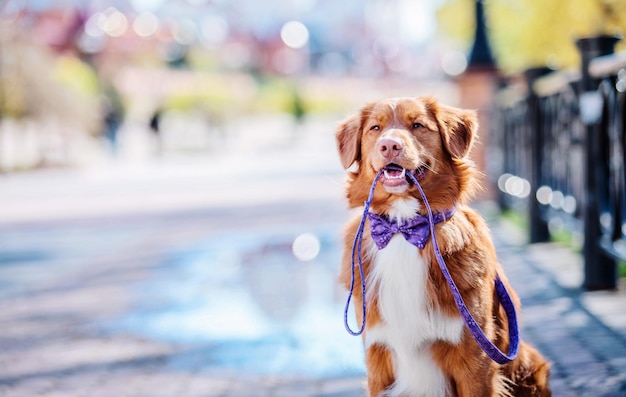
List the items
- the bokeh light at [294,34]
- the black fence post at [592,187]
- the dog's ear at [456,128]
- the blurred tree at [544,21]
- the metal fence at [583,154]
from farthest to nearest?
the bokeh light at [294,34], the blurred tree at [544,21], the black fence post at [592,187], the metal fence at [583,154], the dog's ear at [456,128]

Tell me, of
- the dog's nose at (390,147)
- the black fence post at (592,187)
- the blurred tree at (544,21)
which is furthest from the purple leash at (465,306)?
the blurred tree at (544,21)

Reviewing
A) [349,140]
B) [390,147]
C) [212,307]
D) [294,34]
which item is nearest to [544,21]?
[212,307]

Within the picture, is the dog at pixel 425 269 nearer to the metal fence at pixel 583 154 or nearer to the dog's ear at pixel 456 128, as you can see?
the dog's ear at pixel 456 128

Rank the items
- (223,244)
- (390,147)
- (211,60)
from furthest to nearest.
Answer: (211,60) → (223,244) → (390,147)

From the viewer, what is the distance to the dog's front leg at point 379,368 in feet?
11.3

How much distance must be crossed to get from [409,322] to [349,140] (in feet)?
3.02

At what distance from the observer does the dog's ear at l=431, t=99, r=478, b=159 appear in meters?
3.38

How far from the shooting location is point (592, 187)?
6508 mm

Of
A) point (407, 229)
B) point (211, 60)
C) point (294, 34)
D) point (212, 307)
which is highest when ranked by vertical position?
point (294, 34)

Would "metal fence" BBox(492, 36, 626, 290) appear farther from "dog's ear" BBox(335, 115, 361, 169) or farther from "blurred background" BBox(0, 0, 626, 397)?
"dog's ear" BBox(335, 115, 361, 169)

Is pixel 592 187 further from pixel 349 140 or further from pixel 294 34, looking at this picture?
pixel 294 34

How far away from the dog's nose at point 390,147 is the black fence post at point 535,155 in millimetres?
6042

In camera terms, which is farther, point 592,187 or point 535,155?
point 535,155

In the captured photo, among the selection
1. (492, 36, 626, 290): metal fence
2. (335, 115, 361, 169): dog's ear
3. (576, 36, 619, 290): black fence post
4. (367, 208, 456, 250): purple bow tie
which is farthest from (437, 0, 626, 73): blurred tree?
(367, 208, 456, 250): purple bow tie
